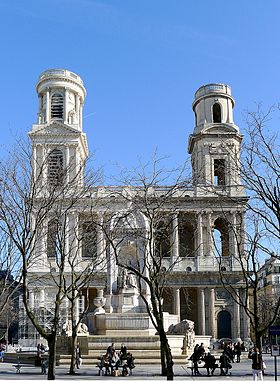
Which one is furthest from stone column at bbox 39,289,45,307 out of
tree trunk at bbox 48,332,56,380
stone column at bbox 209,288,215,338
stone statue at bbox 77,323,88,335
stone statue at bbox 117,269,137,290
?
tree trunk at bbox 48,332,56,380

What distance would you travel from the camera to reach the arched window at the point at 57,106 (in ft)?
283

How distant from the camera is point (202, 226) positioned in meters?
74.3

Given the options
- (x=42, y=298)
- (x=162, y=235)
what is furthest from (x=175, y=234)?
(x=42, y=298)

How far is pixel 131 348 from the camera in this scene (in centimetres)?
3044

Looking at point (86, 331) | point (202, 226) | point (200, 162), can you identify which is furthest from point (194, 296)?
point (86, 331)

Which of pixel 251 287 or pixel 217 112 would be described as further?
pixel 217 112

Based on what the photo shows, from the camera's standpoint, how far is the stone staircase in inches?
1186

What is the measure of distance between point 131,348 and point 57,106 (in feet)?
199

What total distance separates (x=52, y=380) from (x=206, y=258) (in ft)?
200

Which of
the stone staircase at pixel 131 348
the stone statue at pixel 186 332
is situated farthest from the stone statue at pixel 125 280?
the stone staircase at pixel 131 348

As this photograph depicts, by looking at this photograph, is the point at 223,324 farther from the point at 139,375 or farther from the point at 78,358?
the point at 139,375

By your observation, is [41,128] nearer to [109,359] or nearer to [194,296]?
[194,296]

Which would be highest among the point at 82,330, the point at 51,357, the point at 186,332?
the point at 82,330

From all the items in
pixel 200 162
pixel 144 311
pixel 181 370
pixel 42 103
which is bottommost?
pixel 181 370
